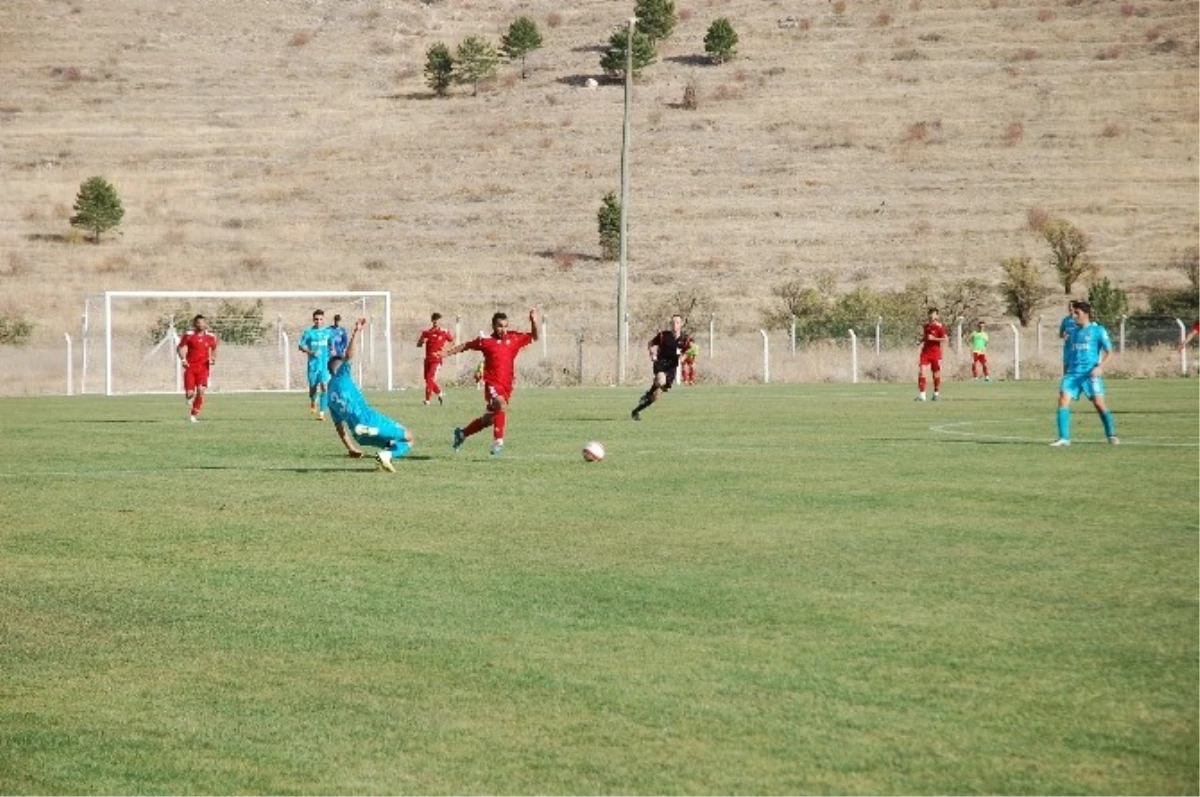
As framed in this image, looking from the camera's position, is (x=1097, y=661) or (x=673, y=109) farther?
(x=673, y=109)

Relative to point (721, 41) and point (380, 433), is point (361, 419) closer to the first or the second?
point (380, 433)

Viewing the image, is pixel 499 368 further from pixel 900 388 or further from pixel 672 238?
pixel 672 238

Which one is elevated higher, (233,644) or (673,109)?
(673,109)

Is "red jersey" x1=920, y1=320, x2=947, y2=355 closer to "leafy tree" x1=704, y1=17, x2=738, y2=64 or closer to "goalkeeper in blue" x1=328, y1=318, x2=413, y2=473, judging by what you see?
"goalkeeper in blue" x1=328, y1=318, x2=413, y2=473

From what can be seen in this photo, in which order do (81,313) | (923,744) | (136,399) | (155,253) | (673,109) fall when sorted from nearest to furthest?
(923,744) < (136,399) < (81,313) < (155,253) < (673,109)

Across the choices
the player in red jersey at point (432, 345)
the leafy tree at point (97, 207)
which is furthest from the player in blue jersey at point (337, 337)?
the leafy tree at point (97, 207)

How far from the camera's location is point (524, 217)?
91.2 metres

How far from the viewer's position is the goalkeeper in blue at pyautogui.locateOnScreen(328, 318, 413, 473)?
2244 cm

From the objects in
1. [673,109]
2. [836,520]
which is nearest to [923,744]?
[836,520]

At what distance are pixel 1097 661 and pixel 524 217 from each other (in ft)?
270

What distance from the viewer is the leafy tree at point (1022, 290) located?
2813 inches

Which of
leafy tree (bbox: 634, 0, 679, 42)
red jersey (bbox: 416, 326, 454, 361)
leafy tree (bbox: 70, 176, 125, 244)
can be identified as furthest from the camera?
leafy tree (bbox: 634, 0, 679, 42)

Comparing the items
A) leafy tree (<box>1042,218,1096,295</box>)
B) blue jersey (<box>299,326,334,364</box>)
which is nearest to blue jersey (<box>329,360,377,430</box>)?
blue jersey (<box>299,326,334,364</box>)

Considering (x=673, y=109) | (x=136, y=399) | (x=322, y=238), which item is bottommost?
(x=136, y=399)
